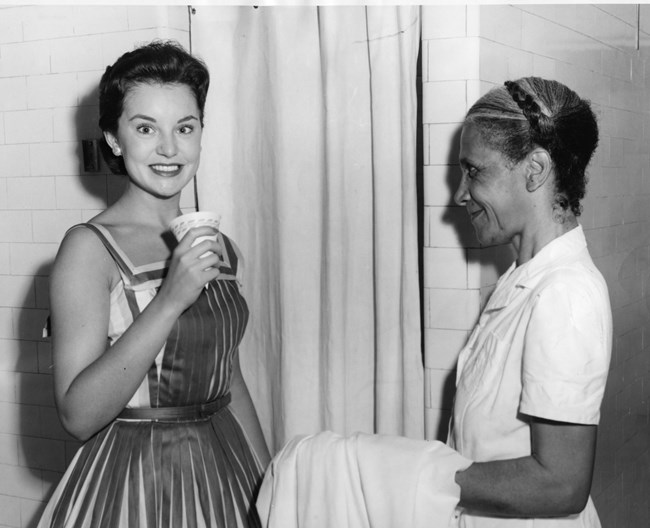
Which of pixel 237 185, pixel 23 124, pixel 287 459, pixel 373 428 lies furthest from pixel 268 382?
pixel 23 124

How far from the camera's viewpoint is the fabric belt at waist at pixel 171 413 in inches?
58.9

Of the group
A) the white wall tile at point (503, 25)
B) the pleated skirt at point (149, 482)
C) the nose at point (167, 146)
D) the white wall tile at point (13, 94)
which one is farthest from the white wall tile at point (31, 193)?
the white wall tile at point (503, 25)

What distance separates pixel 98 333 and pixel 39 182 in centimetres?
136

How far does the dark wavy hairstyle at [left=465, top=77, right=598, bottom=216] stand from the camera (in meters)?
1.38

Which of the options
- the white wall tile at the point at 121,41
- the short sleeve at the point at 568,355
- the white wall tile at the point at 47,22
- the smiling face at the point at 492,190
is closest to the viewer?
the short sleeve at the point at 568,355

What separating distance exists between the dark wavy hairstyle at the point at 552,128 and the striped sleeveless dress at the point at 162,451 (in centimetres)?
68

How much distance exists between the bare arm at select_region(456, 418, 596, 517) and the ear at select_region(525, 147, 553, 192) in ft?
1.44

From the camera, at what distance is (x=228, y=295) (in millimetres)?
1625

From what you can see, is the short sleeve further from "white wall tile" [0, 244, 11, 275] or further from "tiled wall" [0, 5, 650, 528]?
"white wall tile" [0, 244, 11, 275]

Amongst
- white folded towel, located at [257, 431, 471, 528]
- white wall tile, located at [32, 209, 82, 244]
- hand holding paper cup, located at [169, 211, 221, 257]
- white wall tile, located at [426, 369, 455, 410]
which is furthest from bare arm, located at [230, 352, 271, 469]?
white wall tile, located at [32, 209, 82, 244]

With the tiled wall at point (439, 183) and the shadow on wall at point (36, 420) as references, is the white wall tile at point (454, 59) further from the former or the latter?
the shadow on wall at point (36, 420)

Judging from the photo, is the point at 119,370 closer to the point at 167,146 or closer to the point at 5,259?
the point at 167,146

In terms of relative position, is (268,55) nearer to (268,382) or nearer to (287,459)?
(268,382)

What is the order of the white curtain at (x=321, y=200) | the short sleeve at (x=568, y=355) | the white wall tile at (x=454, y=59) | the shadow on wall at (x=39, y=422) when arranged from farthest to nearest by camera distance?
the shadow on wall at (x=39, y=422), the white curtain at (x=321, y=200), the white wall tile at (x=454, y=59), the short sleeve at (x=568, y=355)
